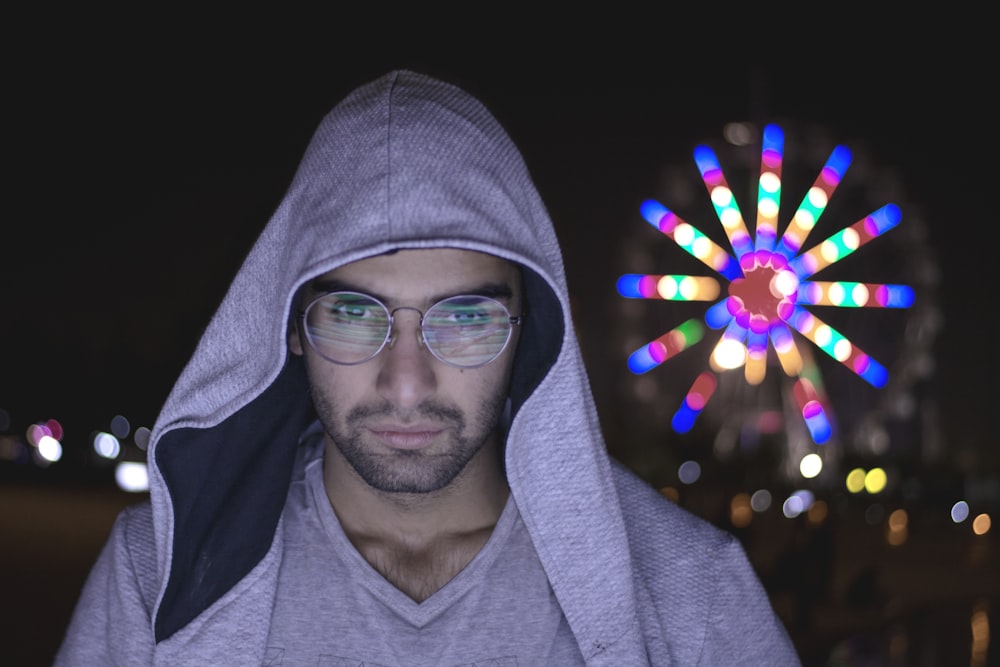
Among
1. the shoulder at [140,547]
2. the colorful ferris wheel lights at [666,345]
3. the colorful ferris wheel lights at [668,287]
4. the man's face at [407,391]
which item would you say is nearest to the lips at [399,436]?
the man's face at [407,391]

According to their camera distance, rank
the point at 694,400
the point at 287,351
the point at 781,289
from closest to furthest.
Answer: the point at 287,351 → the point at 781,289 → the point at 694,400

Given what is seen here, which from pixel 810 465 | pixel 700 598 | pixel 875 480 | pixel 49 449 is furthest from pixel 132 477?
pixel 700 598

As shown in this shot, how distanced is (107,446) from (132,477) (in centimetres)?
309

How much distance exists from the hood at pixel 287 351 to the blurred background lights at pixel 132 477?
70.5ft

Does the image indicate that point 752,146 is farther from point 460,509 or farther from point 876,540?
point 460,509

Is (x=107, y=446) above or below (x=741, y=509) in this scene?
above

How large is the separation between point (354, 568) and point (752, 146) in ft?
54.4

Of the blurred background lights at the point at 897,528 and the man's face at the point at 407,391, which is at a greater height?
the man's face at the point at 407,391

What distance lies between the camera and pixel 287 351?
2.22 m

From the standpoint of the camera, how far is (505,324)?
220cm

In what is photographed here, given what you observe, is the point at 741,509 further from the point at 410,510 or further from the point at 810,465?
the point at 410,510

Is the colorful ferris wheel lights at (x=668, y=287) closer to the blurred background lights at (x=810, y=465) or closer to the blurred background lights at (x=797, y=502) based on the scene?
the blurred background lights at (x=810, y=465)

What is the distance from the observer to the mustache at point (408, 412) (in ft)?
6.97

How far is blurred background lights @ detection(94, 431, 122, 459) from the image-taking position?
84.4ft
